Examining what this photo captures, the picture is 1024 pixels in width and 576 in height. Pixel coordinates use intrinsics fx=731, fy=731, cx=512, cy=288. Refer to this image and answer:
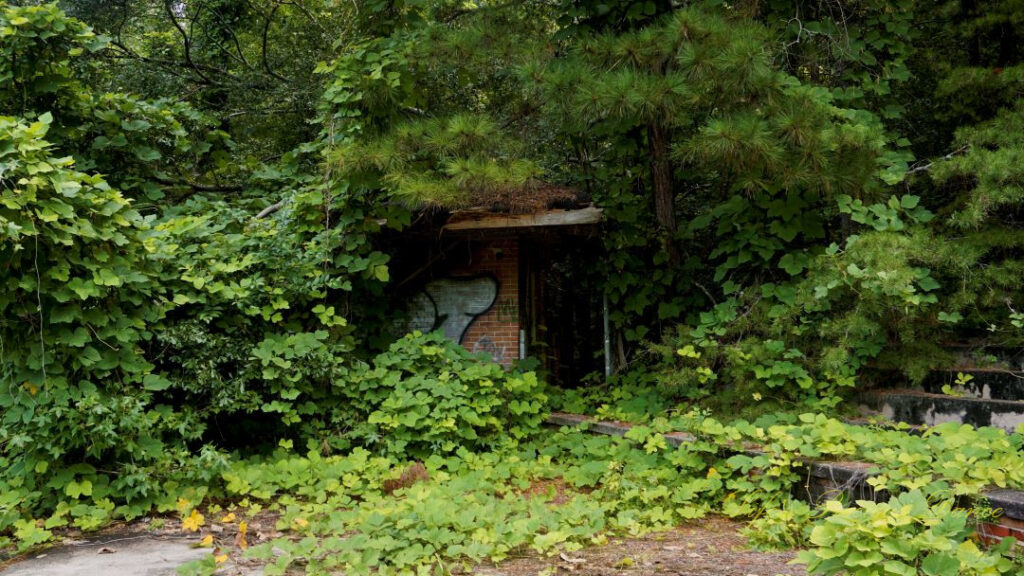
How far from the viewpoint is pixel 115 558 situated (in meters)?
3.98

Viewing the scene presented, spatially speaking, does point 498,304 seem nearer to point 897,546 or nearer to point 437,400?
point 437,400

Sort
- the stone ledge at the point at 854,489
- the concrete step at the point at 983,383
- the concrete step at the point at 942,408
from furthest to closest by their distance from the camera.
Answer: the concrete step at the point at 983,383, the concrete step at the point at 942,408, the stone ledge at the point at 854,489

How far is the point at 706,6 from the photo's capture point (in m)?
6.36

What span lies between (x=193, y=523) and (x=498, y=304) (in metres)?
4.70

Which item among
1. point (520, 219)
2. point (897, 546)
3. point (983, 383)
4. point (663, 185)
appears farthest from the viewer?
point (663, 185)

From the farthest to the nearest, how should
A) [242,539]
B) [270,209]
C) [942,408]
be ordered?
[270,209] < [942,408] < [242,539]

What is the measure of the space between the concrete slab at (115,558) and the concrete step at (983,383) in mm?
5463

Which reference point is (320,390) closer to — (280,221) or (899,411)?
(280,221)

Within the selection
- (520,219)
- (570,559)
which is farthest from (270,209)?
(570,559)

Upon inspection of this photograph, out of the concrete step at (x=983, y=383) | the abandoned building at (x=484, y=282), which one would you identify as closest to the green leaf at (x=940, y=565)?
the concrete step at (x=983, y=383)

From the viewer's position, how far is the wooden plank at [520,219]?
24.4ft

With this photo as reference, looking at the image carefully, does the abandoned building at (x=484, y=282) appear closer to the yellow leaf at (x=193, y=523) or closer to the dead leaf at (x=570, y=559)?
the yellow leaf at (x=193, y=523)

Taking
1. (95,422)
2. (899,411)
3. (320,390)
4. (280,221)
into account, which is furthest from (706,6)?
(95,422)

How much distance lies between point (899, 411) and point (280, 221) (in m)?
5.63
